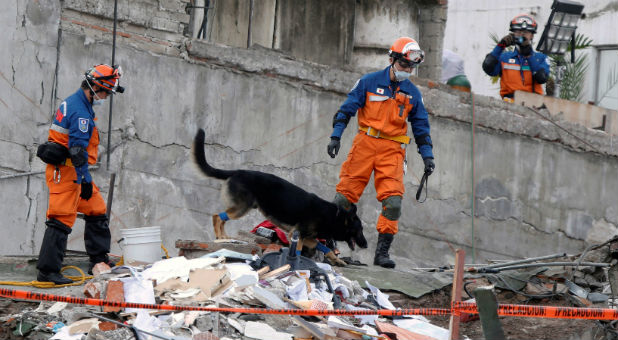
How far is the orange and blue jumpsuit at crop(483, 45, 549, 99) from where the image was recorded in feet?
40.0

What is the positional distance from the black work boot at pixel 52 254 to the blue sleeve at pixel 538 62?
22.9 ft

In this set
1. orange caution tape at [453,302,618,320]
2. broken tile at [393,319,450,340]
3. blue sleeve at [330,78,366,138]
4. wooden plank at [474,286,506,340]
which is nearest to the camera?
wooden plank at [474,286,506,340]

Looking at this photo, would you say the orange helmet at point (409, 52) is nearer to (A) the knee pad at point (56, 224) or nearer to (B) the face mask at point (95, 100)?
(B) the face mask at point (95, 100)

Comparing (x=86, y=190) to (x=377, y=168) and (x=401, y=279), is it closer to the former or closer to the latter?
(x=377, y=168)

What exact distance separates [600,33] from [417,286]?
13413 mm

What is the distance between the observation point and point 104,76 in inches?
303

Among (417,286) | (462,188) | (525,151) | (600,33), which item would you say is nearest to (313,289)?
(417,286)

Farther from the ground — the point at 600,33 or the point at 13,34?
the point at 600,33

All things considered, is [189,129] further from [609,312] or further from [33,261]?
[609,312]

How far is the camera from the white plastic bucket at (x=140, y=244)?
8.05 metres

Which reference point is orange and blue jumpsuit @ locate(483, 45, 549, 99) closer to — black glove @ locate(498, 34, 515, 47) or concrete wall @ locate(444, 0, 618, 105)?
black glove @ locate(498, 34, 515, 47)

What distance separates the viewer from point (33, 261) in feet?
26.6

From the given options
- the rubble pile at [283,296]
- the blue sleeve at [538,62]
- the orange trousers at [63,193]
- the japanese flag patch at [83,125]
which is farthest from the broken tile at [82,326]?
the blue sleeve at [538,62]

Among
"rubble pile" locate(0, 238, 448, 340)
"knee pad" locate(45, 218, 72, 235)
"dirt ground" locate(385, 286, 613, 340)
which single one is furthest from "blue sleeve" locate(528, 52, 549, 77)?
"knee pad" locate(45, 218, 72, 235)
